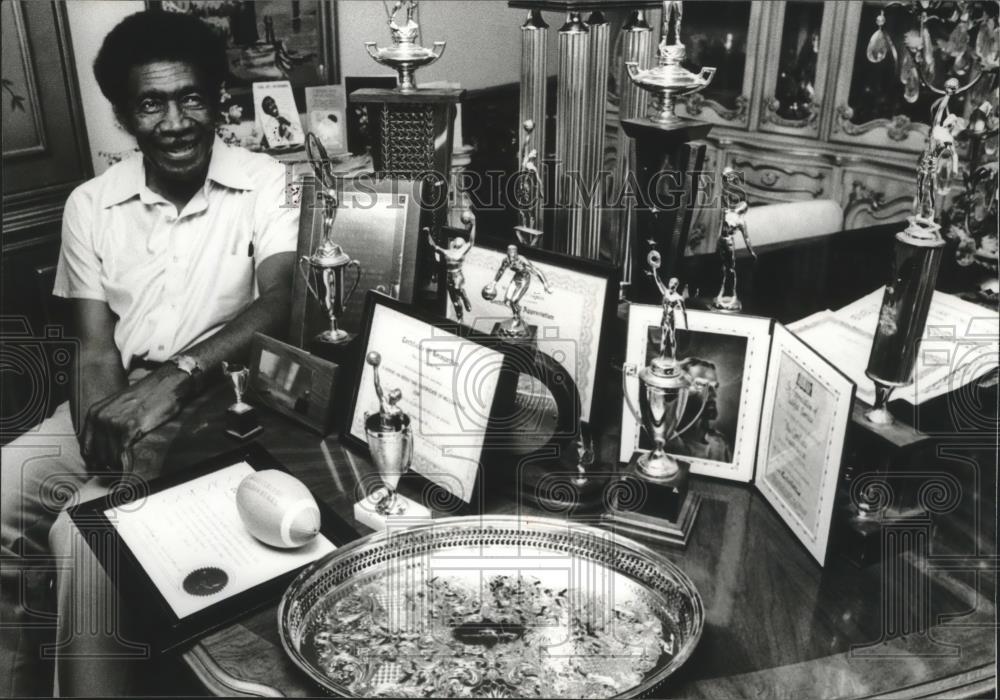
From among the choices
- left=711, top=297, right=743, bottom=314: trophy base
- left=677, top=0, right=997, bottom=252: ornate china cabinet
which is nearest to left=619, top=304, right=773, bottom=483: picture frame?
left=711, top=297, right=743, bottom=314: trophy base

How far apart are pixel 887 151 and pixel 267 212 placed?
2.00 meters

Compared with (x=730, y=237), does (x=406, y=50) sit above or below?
above

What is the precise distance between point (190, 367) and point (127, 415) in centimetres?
11

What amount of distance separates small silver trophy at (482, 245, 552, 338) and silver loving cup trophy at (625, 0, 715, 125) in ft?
0.82

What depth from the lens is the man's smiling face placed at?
1.44 m

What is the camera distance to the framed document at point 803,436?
0.73 meters

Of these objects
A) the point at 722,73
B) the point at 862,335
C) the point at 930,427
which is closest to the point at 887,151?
the point at 722,73

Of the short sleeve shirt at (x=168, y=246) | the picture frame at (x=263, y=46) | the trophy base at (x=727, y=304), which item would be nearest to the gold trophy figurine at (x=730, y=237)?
the trophy base at (x=727, y=304)

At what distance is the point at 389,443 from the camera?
81 centimetres

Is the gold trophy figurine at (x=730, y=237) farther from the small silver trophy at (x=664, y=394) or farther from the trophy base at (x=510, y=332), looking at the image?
the trophy base at (x=510, y=332)

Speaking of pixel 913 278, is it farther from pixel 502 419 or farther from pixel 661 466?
pixel 502 419

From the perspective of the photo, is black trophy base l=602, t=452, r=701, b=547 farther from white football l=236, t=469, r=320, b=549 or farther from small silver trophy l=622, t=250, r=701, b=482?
white football l=236, t=469, r=320, b=549

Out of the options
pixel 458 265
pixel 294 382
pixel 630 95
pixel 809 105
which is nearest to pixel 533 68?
pixel 630 95

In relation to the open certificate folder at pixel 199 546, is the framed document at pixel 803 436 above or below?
above
